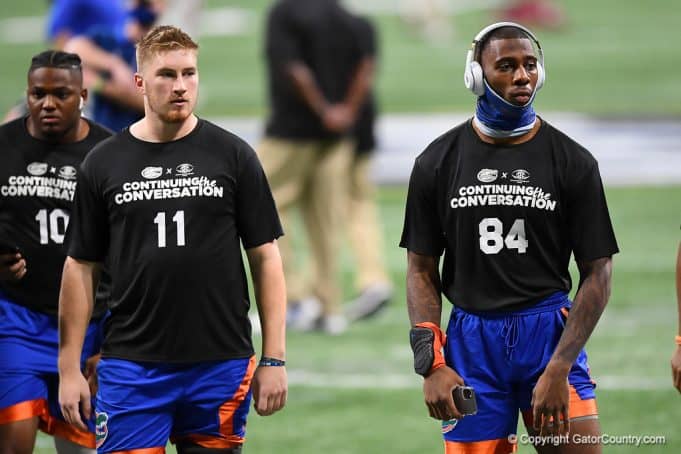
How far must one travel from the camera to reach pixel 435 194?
6078 mm

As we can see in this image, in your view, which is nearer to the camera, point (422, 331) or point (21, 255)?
point (422, 331)

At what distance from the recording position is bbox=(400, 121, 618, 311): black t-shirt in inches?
233

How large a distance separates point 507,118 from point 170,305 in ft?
4.89

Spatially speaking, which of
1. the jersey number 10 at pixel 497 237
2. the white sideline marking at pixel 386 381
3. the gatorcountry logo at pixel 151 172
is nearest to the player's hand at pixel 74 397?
the gatorcountry logo at pixel 151 172

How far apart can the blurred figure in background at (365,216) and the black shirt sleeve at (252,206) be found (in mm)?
6824

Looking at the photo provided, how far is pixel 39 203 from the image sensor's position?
688cm

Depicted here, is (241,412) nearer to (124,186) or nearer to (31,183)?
(124,186)

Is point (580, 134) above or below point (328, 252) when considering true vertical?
above

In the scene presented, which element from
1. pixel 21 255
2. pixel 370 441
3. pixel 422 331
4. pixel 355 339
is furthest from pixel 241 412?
pixel 355 339

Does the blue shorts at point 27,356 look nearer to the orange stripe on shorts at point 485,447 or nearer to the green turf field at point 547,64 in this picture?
the orange stripe on shorts at point 485,447

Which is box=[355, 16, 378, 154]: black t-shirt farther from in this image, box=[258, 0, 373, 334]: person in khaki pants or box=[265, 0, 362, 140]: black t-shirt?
box=[258, 0, 373, 334]: person in khaki pants

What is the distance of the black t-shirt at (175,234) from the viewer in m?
6.00

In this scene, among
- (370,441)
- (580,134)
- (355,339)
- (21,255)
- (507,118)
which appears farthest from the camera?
(580,134)

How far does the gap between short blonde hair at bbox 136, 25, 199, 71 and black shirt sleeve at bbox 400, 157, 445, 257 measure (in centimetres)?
103
